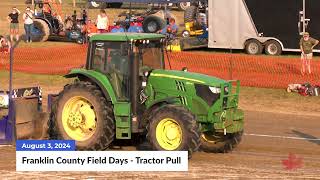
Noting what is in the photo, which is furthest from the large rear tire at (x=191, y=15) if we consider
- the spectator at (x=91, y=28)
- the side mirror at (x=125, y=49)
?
the side mirror at (x=125, y=49)

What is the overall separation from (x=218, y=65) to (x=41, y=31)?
1115cm

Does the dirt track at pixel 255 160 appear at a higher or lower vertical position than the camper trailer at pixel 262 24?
lower

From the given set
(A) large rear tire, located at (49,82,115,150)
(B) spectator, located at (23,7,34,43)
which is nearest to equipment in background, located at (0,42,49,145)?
(A) large rear tire, located at (49,82,115,150)

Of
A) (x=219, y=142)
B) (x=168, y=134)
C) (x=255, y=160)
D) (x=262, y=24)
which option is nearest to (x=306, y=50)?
(x=262, y=24)

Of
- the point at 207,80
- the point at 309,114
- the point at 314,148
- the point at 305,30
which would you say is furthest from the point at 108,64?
the point at 305,30

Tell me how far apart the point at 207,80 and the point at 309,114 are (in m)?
6.79

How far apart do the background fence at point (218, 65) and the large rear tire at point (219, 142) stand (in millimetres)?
8554

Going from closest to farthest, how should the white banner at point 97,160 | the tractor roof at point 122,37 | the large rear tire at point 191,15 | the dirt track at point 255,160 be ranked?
the white banner at point 97,160
the dirt track at point 255,160
the tractor roof at point 122,37
the large rear tire at point 191,15

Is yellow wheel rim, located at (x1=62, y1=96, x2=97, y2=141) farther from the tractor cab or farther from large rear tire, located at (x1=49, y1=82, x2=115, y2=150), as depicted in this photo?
the tractor cab

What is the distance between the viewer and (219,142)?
11.2 metres

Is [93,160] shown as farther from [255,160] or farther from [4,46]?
[4,46]

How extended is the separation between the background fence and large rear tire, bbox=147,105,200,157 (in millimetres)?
9603

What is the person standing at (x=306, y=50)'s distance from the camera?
1991cm

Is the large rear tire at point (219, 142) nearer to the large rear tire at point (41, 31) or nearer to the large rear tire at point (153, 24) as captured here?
the large rear tire at point (153, 24)
